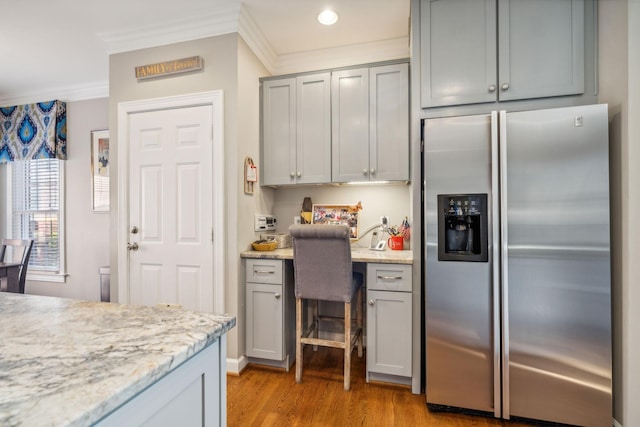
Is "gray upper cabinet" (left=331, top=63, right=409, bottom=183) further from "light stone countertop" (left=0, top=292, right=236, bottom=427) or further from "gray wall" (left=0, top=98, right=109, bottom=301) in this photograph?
"gray wall" (left=0, top=98, right=109, bottom=301)

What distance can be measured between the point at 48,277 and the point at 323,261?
372 cm

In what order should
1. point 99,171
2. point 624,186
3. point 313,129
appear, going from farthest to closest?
point 99,171 < point 313,129 < point 624,186

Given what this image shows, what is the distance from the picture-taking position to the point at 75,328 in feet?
2.47

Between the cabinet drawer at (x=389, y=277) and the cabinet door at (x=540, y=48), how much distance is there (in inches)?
50.1

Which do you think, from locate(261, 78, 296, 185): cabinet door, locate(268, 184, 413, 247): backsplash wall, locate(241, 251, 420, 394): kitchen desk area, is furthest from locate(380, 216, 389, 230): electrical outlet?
locate(261, 78, 296, 185): cabinet door

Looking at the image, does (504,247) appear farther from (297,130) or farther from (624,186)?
(297,130)

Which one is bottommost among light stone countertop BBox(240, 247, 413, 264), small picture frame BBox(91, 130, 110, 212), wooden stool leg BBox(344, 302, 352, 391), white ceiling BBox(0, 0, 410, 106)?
wooden stool leg BBox(344, 302, 352, 391)

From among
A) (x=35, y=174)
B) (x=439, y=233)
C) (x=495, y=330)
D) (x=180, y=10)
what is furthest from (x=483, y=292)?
(x=35, y=174)

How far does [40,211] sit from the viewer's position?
3.74m

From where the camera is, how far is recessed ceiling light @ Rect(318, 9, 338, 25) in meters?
2.27

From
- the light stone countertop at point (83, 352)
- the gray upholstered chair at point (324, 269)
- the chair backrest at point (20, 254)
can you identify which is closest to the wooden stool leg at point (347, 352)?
the gray upholstered chair at point (324, 269)

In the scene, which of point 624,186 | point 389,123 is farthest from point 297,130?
point 624,186

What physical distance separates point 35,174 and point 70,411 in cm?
468

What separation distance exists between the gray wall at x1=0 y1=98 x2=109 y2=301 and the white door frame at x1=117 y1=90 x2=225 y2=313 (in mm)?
1296
